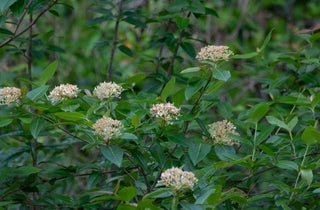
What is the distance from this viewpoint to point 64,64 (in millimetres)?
4539

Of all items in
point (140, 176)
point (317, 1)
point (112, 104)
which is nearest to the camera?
point (112, 104)

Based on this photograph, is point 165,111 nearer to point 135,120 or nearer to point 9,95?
point 135,120

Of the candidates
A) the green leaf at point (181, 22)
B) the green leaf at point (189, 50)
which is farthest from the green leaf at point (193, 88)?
the green leaf at point (189, 50)

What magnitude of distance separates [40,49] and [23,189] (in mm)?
917

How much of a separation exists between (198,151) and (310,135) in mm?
353

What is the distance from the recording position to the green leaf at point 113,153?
1.66m

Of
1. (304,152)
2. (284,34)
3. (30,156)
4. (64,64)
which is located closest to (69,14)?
(64,64)

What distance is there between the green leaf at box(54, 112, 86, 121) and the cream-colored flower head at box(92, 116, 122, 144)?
0.05 metres

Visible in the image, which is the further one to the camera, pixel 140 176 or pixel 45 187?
pixel 45 187

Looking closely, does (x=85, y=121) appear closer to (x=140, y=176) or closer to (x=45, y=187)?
(x=140, y=176)

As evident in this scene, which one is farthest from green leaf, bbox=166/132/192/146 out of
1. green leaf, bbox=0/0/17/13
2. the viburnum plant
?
green leaf, bbox=0/0/17/13

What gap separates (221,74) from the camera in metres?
1.77

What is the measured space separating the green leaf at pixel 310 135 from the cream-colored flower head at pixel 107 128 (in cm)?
56

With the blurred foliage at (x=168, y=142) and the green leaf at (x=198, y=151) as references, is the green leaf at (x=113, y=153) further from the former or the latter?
the green leaf at (x=198, y=151)
